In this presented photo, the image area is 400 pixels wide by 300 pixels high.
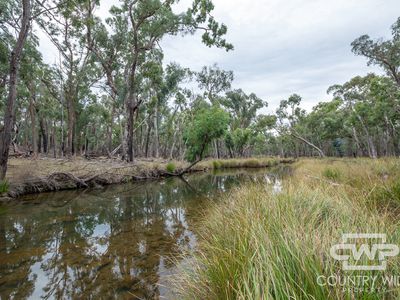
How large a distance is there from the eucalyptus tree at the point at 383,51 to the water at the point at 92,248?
19.5 meters

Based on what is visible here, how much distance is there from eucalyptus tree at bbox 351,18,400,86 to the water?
1952 cm

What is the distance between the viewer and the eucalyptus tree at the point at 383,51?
1644 centimetres

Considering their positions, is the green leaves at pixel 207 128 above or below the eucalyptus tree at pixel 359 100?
below

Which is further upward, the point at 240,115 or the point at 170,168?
the point at 240,115

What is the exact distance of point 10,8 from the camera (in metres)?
12.8

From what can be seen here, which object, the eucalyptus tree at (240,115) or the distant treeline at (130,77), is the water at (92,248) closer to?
the distant treeline at (130,77)

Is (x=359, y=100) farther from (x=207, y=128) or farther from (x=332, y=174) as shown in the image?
(x=332, y=174)

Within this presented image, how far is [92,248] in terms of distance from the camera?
4.28 m

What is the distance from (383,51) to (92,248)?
2294 centimetres

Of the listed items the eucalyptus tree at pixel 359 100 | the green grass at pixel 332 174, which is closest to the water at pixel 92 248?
the green grass at pixel 332 174

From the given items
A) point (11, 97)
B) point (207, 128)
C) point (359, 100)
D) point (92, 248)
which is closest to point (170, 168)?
point (207, 128)

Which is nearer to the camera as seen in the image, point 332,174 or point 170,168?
point 332,174

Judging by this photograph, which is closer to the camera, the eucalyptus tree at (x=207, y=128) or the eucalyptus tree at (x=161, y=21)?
the eucalyptus tree at (x=161, y=21)

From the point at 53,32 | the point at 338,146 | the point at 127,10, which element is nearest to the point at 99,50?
the point at 53,32
